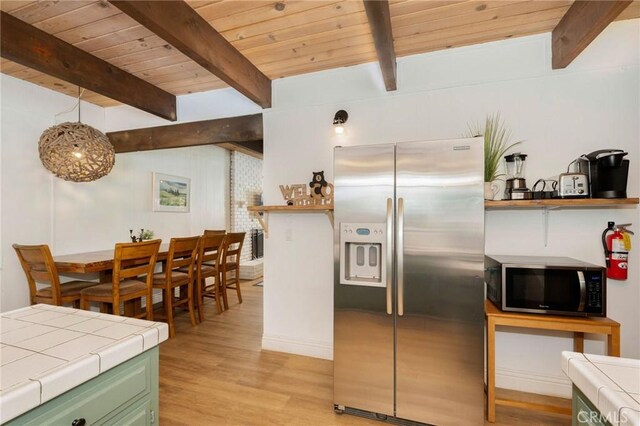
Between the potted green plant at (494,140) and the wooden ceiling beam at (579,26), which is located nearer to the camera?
the wooden ceiling beam at (579,26)

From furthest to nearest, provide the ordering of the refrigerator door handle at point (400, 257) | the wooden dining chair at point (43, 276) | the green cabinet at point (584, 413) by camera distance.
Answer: the wooden dining chair at point (43, 276) < the refrigerator door handle at point (400, 257) < the green cabinet at point (584, 413)

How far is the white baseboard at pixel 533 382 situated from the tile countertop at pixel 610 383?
1471 mm

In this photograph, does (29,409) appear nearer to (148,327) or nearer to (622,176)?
(148,327)

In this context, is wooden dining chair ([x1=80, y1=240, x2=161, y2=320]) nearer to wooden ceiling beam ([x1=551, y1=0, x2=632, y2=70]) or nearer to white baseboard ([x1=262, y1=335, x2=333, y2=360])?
white baseboard ([x1=262, y1=335, x2=333, y2=360])

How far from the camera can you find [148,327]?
1.16 m

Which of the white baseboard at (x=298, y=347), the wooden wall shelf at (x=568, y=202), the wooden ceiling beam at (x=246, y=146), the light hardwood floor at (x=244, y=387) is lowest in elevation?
the light hardwood floor at (x=244, y=387)

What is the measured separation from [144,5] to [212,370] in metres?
2.66

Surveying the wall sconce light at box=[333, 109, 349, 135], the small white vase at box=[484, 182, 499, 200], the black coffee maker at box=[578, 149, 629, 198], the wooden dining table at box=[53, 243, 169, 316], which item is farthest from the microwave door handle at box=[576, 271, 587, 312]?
the wooden dining table at box=[53, 243, 169, 316]

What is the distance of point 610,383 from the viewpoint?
87cm

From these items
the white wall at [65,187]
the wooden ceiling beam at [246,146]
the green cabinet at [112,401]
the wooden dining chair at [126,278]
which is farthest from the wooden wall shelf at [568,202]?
the wooden ceiling beam at [246,146]

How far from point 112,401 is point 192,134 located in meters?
2.85

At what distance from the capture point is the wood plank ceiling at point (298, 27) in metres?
1.86

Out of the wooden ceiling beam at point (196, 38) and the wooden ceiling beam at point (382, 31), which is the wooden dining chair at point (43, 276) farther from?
the wooden ceiling beam at point (382, 31)

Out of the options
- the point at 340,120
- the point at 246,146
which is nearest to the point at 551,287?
the point at 340,120
